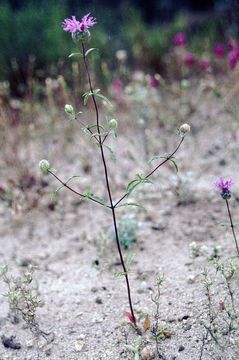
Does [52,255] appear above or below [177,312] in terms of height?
above

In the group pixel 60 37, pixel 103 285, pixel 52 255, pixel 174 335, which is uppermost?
pixel 60 37

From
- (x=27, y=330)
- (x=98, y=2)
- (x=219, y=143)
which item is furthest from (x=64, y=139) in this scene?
(x=98, y=2)

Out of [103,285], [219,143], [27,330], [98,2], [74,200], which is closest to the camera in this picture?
[27,330]

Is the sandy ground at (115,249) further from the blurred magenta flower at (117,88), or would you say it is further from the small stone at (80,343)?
the blurred magenta flower at (117,88)

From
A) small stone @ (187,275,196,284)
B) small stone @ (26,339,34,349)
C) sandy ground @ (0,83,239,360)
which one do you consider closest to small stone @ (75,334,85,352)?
sandy ground @ (0,83,239,360)

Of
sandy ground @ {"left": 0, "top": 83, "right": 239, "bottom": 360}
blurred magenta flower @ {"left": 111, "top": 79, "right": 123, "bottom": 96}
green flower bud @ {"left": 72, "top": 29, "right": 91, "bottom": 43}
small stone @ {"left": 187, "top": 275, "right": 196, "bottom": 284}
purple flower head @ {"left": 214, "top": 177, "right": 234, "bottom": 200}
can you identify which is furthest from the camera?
blurred magenta flower @ {"left": 111, "top": 79, "right": 123, "bottom": 96}

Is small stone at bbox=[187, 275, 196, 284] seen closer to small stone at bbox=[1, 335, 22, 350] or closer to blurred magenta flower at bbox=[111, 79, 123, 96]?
small stone at bbox=[1, 335, 22, 350]

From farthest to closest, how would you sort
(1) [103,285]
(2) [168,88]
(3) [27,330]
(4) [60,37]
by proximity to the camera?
(4) [60,37] < (2) [168,88] < (1) [103,285] < (3) [27,330]

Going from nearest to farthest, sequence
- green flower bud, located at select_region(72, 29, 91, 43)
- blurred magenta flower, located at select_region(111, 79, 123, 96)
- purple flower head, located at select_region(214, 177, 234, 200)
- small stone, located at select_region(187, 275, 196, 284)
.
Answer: green flower bud, located at select_region(72, 29, 91, 43) → purple flower head, located at select_region(214, 177, 234, 200) → small stone, located at select_region(187, 275, 196, 284) → blurred magenta flower, located at select_region(111, 79, 123, 96)

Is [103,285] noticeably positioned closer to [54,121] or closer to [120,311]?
[120,311]
